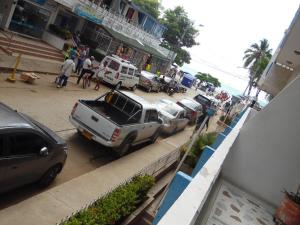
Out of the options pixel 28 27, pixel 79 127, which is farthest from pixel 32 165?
pixel 28 27

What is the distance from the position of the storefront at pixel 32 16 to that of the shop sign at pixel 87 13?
1693 mm

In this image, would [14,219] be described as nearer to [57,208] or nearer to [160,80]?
[57,208]

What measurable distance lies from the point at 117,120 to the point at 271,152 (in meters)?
6.78

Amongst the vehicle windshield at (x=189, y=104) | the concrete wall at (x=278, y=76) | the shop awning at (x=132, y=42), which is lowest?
Result: the vehicle windshield at (x=189, y=104)

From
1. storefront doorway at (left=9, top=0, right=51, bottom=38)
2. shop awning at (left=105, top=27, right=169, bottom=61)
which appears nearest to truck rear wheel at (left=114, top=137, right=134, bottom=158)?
storefront doorway at (left=9, top=0, right=51, bottom=38)

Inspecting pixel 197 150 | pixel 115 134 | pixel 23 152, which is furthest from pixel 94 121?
pixel 23 152

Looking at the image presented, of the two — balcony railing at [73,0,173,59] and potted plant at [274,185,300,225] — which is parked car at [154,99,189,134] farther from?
potted plant at [274,185,300,225]

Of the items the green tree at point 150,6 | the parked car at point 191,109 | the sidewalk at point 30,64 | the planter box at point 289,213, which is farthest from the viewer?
the green tree at point 150,6

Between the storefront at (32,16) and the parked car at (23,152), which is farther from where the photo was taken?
the storefront at (32,16)

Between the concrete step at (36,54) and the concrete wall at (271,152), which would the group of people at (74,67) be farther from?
the concrete wall at (271,152)

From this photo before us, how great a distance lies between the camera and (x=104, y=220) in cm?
643

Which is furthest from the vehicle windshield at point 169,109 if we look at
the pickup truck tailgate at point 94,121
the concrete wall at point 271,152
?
the concrete wall at point 271,152

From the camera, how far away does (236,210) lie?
5781mm

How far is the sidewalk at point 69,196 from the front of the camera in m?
6.61
